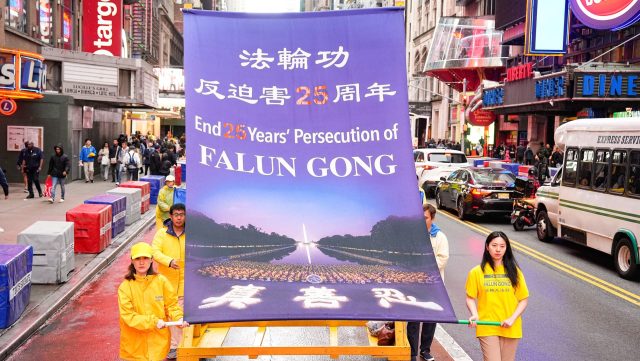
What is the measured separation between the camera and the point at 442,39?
Answer: 182 ft

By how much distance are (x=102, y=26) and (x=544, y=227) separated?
28.8 m

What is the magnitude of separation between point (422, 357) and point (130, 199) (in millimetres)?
12832

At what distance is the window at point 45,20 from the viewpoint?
103ft

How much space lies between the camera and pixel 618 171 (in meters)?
13.5

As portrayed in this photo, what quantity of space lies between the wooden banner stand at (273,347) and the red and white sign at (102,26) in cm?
3420

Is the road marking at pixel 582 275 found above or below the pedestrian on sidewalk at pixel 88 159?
below

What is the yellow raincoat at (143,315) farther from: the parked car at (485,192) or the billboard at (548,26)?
the billboard at (548,26)

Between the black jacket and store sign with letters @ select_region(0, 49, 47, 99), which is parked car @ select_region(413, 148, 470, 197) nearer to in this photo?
the black jacket

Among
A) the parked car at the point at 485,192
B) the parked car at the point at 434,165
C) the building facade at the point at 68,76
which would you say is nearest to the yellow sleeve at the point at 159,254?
the parked car at the point at 485,192

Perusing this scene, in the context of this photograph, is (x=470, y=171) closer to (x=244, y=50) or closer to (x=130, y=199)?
(x=130, y=199)

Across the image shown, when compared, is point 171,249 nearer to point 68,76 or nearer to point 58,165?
point 58,165

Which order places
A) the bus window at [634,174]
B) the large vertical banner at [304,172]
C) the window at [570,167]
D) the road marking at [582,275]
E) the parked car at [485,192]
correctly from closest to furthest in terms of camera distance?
the large vertical banner at [304,172] → the road marking at [582,275] → the bus window at [634,174] → the window at [570,167] → the parked car at [485,192]

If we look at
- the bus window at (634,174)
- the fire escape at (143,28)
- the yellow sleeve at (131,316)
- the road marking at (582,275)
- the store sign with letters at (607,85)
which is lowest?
the road marking at (582,275)

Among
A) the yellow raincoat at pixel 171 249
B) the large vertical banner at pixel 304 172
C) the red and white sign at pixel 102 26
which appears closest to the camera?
the large vertical banner at pixel 304 172
